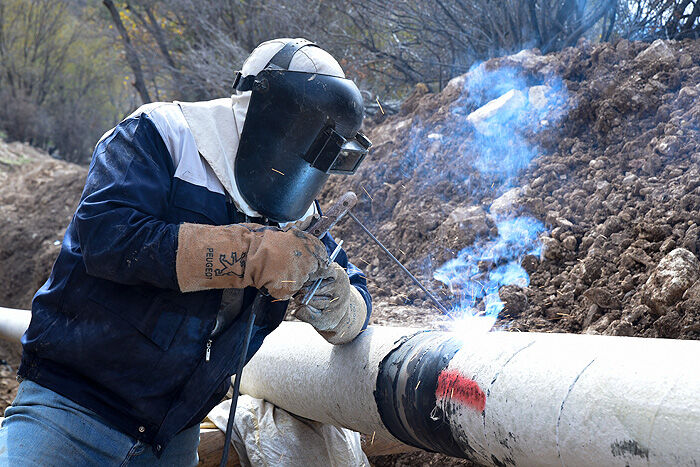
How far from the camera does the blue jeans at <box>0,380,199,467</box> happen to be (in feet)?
6.42

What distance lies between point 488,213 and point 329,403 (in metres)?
1.83

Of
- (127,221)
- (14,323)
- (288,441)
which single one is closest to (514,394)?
(127,221)

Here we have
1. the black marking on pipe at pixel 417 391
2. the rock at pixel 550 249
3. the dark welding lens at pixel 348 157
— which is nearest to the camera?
the black marking on pipe at pixel 417 391

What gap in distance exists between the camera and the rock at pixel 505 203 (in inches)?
150

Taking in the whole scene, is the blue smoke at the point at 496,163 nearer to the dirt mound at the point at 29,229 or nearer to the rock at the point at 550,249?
the rock at the point at 550,249

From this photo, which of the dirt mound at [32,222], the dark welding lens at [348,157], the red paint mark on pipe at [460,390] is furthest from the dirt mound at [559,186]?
the dirt mound at [32,222]

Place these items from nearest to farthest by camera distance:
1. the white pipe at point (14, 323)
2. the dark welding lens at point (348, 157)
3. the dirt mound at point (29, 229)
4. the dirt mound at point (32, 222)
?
the dark welding lens at point (348, 157), the white pipe at point (14, 323), the dirt mound at point (29, 229), the dirt mound at point (32, 222)

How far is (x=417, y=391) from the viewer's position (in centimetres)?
215

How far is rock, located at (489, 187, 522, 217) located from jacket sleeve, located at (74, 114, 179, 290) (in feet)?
7.53

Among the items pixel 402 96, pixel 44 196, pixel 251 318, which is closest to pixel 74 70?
pixel 44 196

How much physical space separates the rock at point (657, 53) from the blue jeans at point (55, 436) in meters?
3.53

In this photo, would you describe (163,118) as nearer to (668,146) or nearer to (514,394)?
(514,394)

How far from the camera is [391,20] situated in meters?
6.27

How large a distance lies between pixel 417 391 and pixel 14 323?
2919mm
